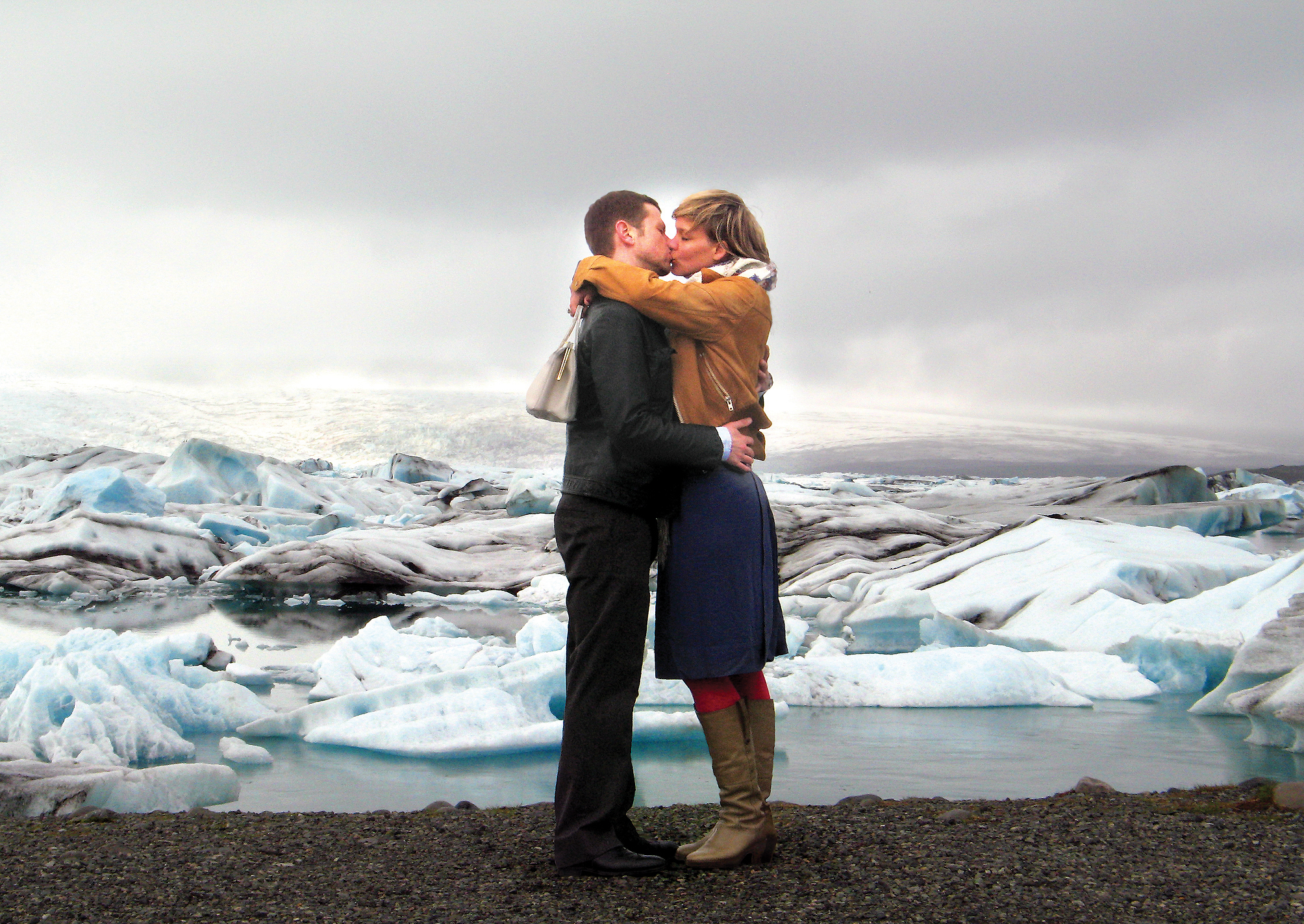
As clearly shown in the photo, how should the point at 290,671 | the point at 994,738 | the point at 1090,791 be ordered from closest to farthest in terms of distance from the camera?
1. the point at 1090,791
2. the point at 994,738
3. the point at 290,671

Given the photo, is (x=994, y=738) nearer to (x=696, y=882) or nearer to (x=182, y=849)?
(x=696, y=882)

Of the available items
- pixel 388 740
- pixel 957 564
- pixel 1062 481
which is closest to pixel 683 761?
pixel 388 740

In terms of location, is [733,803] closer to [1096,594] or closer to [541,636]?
[541,636]

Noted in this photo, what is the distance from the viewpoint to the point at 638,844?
216 cm

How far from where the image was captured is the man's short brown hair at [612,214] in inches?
86.7

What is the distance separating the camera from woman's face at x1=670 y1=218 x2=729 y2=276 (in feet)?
7.27

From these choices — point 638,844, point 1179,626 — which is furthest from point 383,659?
point 1179,626

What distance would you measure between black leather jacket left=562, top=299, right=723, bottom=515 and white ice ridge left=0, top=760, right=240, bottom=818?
1.84 metres

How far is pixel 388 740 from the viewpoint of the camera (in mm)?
4441

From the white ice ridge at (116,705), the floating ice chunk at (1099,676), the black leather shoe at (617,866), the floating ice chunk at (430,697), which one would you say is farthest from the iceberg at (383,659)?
the black leather shoe at (617,866)

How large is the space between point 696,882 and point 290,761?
9.17 feet

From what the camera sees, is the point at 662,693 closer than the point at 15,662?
Yes

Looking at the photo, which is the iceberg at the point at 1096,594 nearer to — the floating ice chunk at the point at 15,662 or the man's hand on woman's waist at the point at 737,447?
the man's hand on woman's waist at the point at 737,447

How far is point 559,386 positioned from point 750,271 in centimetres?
46
